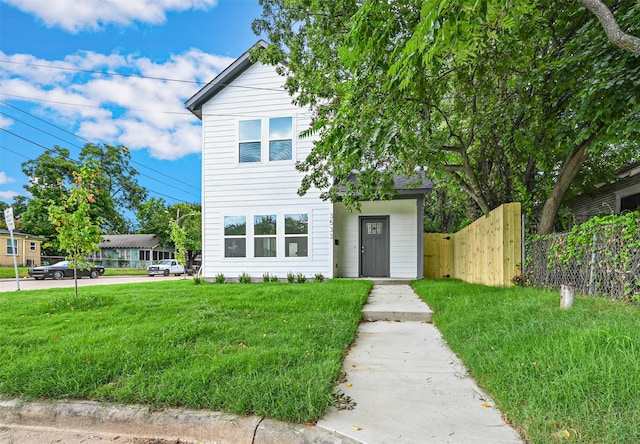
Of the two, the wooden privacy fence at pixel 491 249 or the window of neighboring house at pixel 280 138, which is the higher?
the window of neighboring house at pixel 280 138

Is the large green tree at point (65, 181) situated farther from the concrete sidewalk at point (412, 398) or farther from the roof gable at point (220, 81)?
the concrete sidewalk at point (412, 398)

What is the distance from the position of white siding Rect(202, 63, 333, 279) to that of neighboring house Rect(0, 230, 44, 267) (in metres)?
23.7

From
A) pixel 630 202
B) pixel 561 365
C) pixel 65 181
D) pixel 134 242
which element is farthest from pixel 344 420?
pixel 134 242

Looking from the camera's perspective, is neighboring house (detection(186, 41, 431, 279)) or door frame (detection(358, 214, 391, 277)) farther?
door frame (detection(358, 214, 391, 277))

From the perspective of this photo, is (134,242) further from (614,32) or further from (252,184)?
(614,32)

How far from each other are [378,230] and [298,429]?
8601mm

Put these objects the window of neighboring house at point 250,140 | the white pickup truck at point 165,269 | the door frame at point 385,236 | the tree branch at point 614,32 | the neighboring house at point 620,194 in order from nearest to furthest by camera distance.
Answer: the tree branch at point 614,32, the neighboring house at point 620,194, the window of neighboring house at point 250,140, the door frame at point 385,236, the white pickup truck at point 165,269

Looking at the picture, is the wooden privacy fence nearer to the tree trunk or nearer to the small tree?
the tree trunk

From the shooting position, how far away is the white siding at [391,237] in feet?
32.4

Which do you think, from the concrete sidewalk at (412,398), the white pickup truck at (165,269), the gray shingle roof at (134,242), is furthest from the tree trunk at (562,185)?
the gray shingle roof at (134,242)

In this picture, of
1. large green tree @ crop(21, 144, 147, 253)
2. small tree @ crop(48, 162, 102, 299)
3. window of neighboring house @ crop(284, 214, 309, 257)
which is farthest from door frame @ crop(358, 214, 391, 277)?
large green tree @ crop(21, 144, 147, 253)

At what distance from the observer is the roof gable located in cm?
966

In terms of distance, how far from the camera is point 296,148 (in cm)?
953

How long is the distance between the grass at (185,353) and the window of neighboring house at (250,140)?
5.73m
